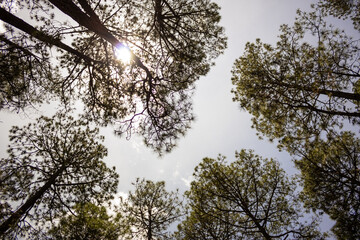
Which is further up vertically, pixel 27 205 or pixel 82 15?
pixel 82 15

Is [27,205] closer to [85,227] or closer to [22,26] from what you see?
[85,227]

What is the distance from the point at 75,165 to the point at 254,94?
26.8 feet

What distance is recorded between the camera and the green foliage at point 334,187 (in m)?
6.71

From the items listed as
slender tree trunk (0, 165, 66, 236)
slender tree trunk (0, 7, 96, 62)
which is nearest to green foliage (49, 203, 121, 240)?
slender tree trunk (0, 165, 66, 236)

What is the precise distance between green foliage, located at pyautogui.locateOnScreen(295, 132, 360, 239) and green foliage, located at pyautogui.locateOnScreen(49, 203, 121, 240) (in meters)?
8.32

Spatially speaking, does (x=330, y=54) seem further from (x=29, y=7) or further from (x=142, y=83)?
(x=29, y=7)

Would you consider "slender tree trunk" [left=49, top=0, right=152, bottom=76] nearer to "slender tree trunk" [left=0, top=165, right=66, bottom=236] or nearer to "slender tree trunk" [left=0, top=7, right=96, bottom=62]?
"slender tree trunk" [left=0, top=7, right=96, bottom=62]

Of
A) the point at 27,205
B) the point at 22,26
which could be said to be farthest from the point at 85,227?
the point at 22,26

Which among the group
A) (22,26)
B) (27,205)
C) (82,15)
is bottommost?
(27,205)

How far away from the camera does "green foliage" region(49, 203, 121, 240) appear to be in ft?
21.0

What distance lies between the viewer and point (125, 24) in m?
7.39

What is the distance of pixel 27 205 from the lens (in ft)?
19.4

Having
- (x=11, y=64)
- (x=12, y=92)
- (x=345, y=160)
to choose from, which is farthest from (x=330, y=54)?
(x=12, y=92)

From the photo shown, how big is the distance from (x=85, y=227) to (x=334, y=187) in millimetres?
10095
